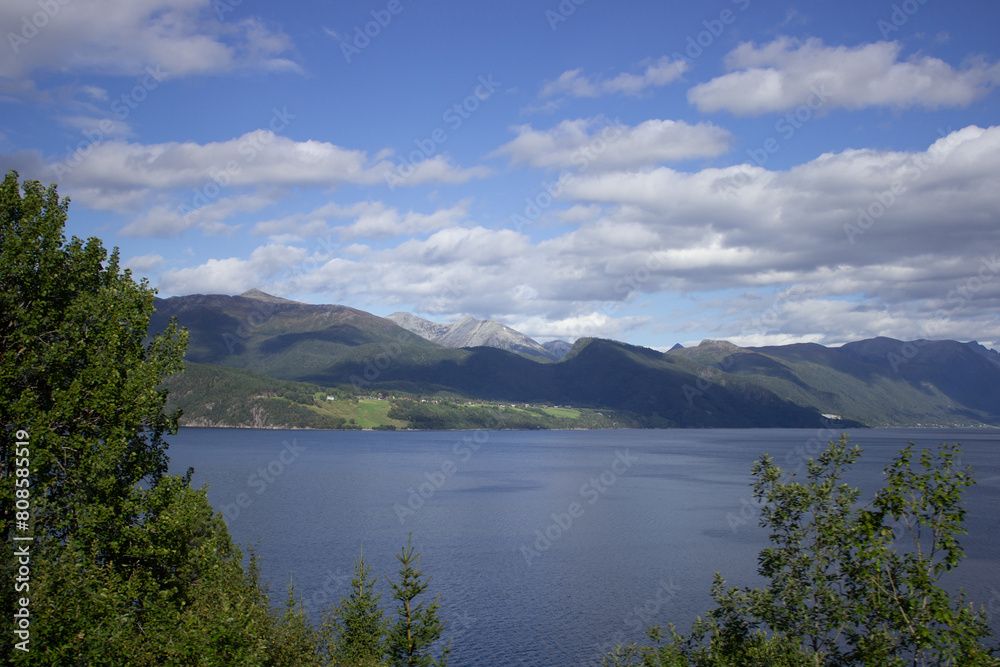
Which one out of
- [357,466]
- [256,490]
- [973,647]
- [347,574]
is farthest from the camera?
[357,466]

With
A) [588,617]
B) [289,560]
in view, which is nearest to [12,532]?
[588,617]

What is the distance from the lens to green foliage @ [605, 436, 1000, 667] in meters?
16.1

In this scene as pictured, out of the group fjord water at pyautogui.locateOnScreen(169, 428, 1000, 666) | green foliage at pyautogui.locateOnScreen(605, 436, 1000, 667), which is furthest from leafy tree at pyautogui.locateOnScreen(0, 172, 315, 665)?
fjord water at pyautogui.locateOnScreen(169, 428, 1000, 666)

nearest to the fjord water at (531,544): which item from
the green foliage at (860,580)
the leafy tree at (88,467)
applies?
the green foliage at (860,580)

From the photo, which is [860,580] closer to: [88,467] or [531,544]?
[88,467]

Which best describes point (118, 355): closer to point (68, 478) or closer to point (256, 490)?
point (68, 478)

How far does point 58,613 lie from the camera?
1611 cm

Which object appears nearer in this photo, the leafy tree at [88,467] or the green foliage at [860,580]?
the green foliage at [860,580]

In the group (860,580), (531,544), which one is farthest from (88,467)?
(531,544)

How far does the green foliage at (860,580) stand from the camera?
16.1 meters

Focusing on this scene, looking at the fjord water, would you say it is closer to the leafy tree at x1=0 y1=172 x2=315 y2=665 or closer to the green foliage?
the green foliage

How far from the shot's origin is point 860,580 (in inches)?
732

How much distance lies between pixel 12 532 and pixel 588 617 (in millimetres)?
56163

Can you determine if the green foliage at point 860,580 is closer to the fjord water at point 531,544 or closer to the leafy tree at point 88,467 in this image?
the leafy tree at point 88,467
